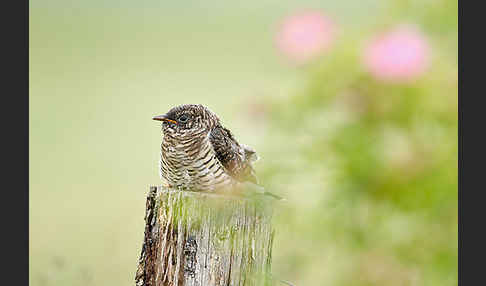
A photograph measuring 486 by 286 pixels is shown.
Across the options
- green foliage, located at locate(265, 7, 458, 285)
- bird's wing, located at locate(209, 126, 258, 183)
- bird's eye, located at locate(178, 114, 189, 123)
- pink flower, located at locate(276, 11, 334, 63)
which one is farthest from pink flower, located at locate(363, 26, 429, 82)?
bird's eye, located at locate(178, 114, 189, 123)

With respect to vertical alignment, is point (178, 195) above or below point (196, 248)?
above

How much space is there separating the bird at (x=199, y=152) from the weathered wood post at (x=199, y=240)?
0.54 metres

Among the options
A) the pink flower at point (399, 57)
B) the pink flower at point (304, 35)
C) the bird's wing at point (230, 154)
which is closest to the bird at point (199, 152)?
the bird's wing at point (230, 154)

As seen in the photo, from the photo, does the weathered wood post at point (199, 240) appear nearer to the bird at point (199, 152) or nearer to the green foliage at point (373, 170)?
the bird at point (199, 152)

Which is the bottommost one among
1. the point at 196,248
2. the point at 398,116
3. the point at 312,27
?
the point at 196,248

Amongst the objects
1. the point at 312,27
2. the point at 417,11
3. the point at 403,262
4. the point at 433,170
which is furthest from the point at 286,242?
the point at 417,11

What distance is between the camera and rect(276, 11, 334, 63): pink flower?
294cm

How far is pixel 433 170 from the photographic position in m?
2.86

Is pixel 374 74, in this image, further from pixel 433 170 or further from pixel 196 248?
pixel 196 248

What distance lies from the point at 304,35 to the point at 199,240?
127 centimetres

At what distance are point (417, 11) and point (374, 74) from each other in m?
0.56

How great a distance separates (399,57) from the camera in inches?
111

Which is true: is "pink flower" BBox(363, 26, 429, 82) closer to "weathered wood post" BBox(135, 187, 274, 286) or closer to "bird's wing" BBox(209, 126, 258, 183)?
"bird's wing" BBox(209, 126, 258, 183)

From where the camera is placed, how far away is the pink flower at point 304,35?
2.94 metres
